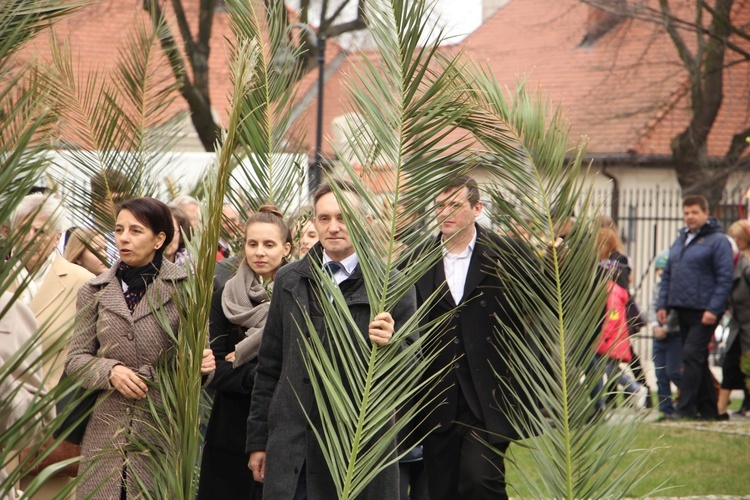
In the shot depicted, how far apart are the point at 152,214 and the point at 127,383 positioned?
0.77 m

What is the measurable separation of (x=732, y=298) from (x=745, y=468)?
3.16 metres

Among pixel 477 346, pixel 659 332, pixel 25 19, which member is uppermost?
pixel 25 19

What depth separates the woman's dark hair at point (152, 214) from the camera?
4883mm

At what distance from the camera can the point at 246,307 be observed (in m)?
5.40

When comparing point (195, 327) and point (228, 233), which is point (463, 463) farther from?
point (195, 327)

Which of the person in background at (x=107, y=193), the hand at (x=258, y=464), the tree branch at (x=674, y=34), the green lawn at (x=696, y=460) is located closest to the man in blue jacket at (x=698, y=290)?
the green lawn at (x=696, y=460)

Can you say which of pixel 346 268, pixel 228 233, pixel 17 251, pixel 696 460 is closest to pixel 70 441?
pixel 346 268

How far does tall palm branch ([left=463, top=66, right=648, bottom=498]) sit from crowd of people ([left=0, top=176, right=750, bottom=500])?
0.11m

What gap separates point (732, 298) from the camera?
38.9 feet

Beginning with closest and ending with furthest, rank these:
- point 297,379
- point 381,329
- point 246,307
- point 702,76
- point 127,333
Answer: point 381,329
point 297,379
point 127,333
point 246,307
point 702,76

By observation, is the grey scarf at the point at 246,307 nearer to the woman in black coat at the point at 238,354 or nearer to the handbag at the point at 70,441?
the woman in black coat at the point at 238,354

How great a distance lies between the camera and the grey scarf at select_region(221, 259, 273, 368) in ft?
17.2

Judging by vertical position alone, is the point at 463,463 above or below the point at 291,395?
below

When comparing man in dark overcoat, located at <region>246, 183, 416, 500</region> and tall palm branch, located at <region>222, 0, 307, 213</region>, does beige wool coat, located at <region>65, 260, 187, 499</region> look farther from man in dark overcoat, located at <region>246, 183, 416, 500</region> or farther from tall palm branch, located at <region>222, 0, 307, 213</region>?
tall palm branch, located at <region>222, 0, 307, 213</region>
